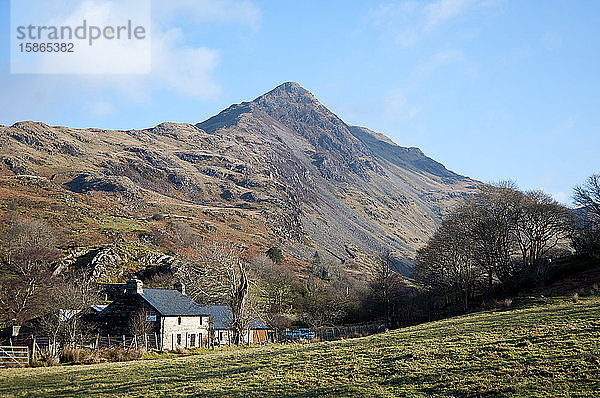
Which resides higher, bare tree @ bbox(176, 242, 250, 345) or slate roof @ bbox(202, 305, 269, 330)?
bare tree @ bbox(176, 242, 250, 345)

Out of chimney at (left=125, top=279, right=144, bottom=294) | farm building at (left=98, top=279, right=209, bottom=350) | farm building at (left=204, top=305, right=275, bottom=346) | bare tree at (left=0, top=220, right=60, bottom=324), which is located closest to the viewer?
farm building at (left=98, top=279, right=209, bottom=350)

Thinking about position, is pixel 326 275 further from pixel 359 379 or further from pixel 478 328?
pixel 359 379

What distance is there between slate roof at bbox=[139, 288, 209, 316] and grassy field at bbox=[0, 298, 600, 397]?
30.6 m

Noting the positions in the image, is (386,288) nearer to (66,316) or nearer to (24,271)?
(66,316)

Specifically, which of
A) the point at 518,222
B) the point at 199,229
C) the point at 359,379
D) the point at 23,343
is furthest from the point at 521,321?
the point at 199,229

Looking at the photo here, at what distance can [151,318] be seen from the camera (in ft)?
168

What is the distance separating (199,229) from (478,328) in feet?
580

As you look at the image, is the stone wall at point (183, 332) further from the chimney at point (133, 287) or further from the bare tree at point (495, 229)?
the bare tree at point (495, 229)

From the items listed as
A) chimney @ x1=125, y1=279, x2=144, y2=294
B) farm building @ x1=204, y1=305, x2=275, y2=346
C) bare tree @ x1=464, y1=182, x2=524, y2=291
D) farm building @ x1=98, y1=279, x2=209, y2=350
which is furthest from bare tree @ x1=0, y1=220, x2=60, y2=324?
bare tree @ x1=464, y1=182, x2=524, y2=291

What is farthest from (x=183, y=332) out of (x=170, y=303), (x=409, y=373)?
(x=409, y=373)

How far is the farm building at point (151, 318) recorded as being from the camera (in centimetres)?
5091

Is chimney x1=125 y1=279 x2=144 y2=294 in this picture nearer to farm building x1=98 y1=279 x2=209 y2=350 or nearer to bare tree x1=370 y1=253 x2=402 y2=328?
farm building x1=98 y1=279 x2=209 y2=350

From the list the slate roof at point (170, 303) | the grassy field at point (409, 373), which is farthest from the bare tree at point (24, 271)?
the grassy field at point (409, 373)

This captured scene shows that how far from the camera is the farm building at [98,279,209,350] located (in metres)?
50.9
